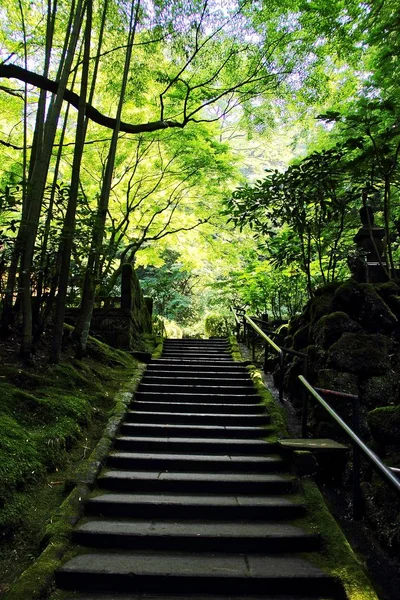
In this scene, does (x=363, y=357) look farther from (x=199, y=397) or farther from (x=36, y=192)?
(x=36, y=192)

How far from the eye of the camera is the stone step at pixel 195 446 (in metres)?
4.34

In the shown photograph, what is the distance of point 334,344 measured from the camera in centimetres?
480

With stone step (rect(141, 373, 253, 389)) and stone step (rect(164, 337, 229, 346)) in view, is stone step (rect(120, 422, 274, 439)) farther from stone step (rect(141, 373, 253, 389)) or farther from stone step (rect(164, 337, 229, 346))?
stone step (rect(164, 337, 229, 346))

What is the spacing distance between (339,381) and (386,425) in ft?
3.65

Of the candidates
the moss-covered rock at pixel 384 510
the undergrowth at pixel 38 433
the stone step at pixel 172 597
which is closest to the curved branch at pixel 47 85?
the undergrowth at pixel 38 433

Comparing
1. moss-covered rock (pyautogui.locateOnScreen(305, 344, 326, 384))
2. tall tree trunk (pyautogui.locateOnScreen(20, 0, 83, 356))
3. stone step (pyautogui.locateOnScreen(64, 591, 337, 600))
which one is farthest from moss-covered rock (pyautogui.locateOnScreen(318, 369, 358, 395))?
tall tree trunk (pyautogui.locateOnScreen(20, 0, 83, 356))

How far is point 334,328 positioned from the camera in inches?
202

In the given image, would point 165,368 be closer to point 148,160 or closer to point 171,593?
point 171,593

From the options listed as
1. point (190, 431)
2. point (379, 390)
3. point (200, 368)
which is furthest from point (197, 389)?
point (379, 390)

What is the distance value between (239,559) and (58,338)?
3.69m

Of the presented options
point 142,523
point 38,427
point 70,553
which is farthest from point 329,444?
point 38,427

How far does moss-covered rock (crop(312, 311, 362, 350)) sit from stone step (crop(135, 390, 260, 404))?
1389 millimetres

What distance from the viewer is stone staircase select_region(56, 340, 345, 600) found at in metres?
2.51

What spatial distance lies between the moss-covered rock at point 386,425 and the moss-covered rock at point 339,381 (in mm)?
866
